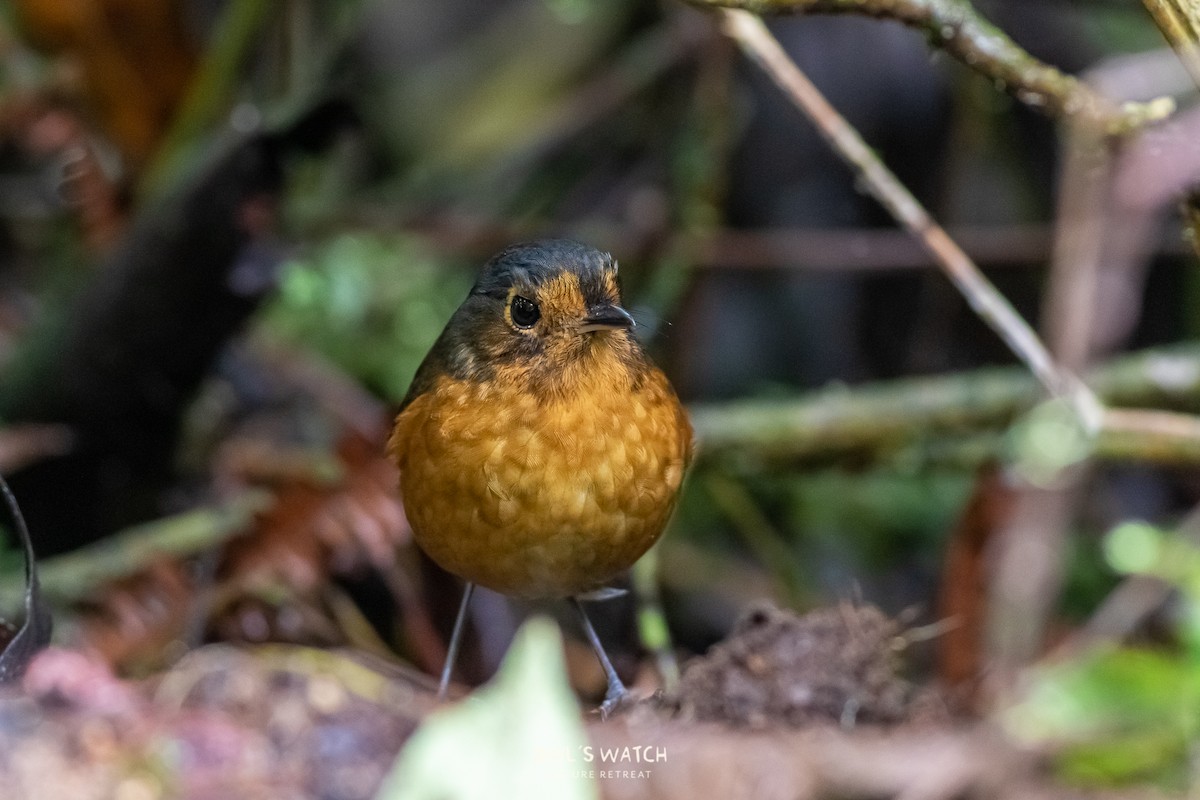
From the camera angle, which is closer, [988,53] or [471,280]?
[988,53]

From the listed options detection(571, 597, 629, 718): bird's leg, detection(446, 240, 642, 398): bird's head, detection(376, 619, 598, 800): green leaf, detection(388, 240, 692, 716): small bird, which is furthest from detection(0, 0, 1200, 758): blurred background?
detection(376, 619, 598, 800): green leaf

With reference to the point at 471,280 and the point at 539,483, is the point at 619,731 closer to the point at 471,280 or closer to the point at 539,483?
the point at 539,483

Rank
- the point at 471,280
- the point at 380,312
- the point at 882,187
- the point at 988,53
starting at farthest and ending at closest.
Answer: the point at 471,280, the point at 380,312, the point at 882,187, the point at 988,53

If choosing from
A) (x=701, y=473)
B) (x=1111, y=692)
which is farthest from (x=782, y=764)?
(x=701, y=473)

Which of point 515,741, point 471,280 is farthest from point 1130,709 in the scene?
point 471,280

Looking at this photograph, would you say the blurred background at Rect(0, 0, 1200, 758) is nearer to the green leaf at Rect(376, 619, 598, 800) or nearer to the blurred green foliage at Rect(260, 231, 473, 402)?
the blurred green foliage at Rect(260, 231, 473, 402)

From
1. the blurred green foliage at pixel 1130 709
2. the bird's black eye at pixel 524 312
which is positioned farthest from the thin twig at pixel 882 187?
the bird's black eye at pixel 524 312

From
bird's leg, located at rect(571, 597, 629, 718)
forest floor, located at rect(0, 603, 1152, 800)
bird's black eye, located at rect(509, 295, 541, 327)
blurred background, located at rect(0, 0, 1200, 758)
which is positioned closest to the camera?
forest floor, located at rect(0, 603, 1152, 800)
